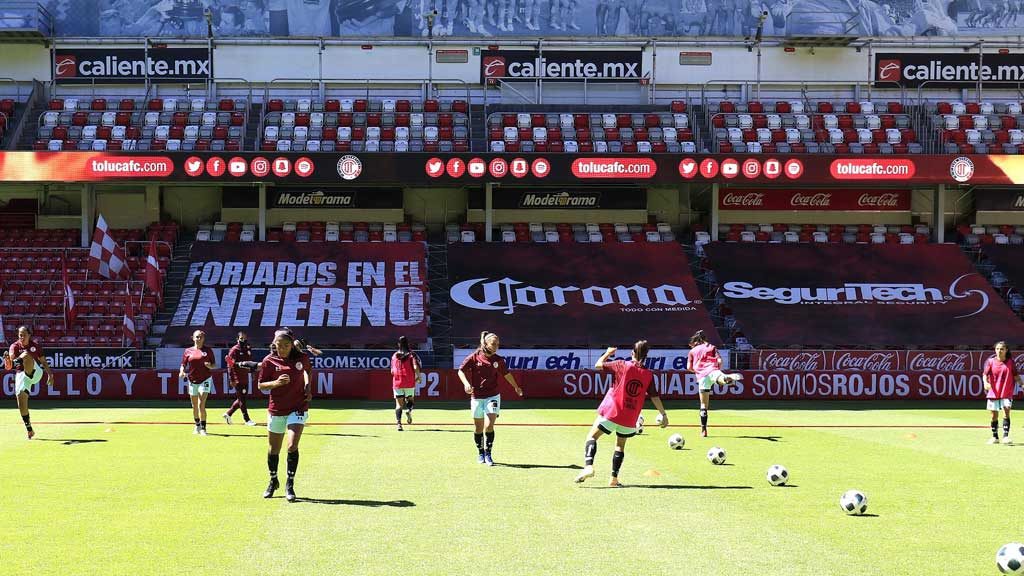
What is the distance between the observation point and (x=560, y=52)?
52.9 m

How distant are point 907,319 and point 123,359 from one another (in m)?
29.0

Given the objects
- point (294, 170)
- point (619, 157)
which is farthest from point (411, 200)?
point (619, 157)

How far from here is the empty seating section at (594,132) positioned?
4828 centimetres

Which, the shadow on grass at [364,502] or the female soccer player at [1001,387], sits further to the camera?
the female soccer player at [1001,387]

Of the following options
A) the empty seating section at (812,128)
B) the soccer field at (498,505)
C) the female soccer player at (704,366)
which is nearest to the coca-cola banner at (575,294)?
the empty seating section at (812,128)

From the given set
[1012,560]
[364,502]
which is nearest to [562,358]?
[364,502]

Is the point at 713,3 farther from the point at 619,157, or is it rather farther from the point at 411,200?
the point at 411,200

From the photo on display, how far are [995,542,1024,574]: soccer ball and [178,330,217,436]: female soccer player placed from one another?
653 inches

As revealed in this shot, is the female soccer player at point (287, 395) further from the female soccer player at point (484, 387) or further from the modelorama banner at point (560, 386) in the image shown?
the modelorama banner at point (560, 386)

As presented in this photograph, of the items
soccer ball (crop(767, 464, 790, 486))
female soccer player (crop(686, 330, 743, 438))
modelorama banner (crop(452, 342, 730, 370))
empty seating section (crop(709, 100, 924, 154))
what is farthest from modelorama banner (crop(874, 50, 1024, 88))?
soccer ball (crop(767, 464, 790, 486))

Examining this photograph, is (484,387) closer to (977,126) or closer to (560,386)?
(560,386)

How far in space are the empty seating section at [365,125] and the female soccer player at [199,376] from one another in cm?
2427

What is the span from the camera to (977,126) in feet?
165

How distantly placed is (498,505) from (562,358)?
25.3 m
